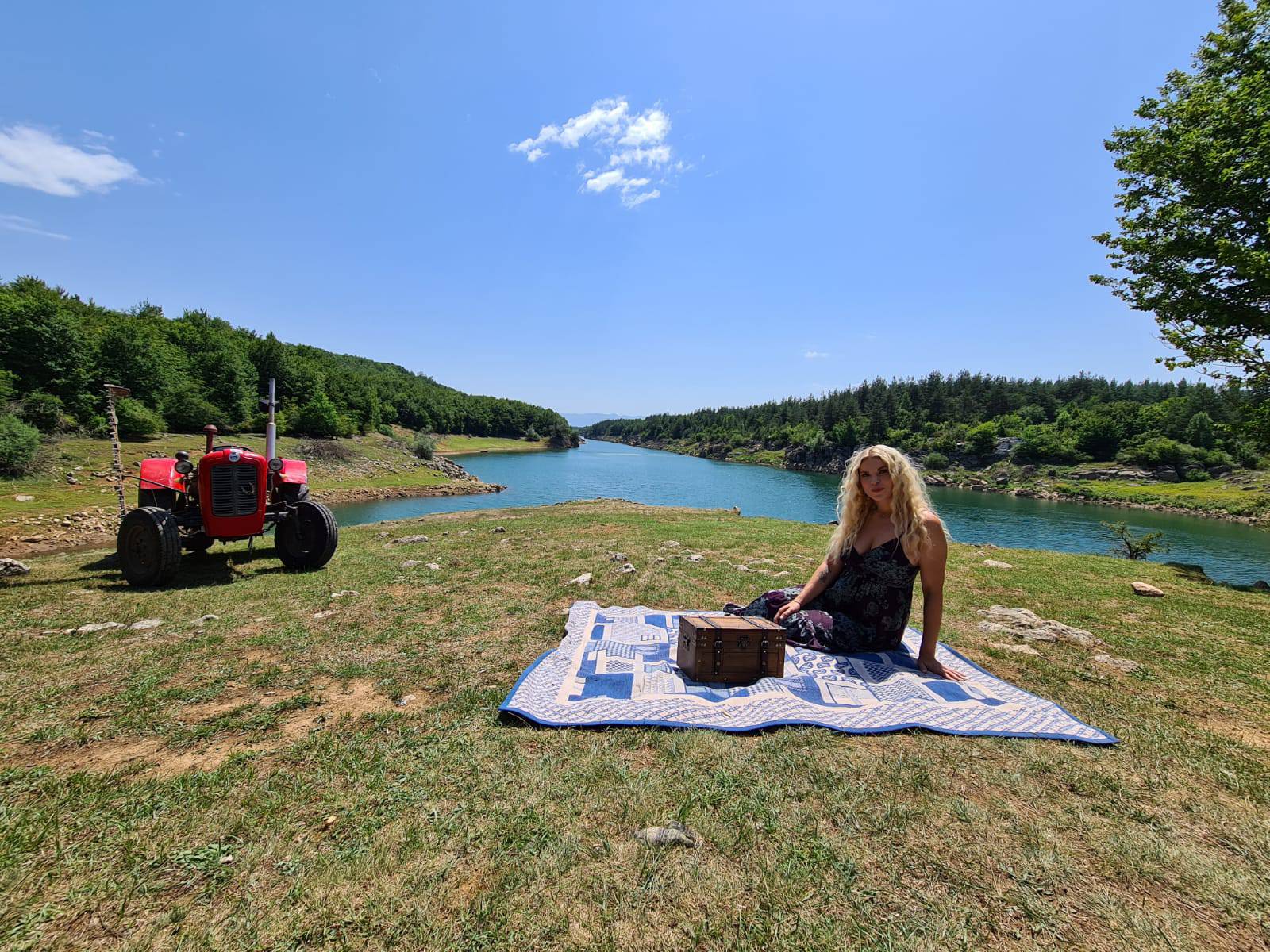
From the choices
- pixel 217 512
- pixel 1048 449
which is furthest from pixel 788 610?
pixel 1048 449

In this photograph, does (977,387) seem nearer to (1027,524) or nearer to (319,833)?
(1027,524)

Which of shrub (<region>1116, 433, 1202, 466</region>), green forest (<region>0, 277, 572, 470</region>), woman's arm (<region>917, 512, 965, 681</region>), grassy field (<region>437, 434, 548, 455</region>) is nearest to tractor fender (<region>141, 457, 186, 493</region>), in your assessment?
woman's arm (<region>917, 512, 965, 681</region>)

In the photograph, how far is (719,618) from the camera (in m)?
5.02

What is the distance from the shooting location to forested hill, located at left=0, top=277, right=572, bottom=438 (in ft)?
132

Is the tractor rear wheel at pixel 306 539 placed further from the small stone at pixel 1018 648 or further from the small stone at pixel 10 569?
the small stone at pixel 1018 648

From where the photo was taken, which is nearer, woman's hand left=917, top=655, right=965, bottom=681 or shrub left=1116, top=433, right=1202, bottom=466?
woman's hand left=917, top=655, right=965, bottom=681

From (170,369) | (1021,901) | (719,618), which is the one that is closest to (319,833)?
(719,618)

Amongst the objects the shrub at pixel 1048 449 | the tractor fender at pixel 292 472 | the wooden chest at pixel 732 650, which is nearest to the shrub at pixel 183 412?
the tractor fender at pixel 292 472

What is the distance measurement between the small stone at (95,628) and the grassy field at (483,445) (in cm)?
8482

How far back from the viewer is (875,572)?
211 inches

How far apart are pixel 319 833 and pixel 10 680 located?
423 centimetres

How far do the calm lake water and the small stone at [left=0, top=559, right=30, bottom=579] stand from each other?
19981 millimetres

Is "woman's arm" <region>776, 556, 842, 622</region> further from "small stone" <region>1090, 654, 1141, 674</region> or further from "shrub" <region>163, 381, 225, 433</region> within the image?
"shrub" <region>163, 381, 225, 433</region>

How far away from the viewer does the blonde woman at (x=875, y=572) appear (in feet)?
16.5
